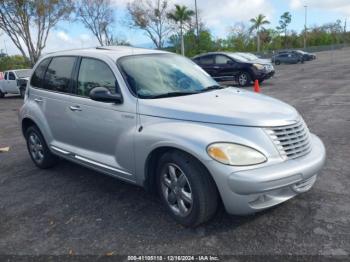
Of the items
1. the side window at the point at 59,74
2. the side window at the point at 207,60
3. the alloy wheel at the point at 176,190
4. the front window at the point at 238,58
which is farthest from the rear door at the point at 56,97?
the side window at the point at 207,60

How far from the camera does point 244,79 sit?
57.0 feet

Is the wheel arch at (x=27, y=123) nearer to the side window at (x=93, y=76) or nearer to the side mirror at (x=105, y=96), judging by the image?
the side window at (x=93, y=76)

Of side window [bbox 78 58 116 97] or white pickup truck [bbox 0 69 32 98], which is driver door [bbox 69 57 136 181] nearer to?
side window [bbox 78 58 116 97]

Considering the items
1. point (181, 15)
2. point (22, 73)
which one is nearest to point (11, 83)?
point (22, 73)

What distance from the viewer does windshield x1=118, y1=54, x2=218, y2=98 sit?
4129 millimetres

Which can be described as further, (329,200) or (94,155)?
(94,155)

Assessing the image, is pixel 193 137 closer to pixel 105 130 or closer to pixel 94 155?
pixel 105 130

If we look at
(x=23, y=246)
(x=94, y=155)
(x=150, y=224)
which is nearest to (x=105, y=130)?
(x=94, y=155)

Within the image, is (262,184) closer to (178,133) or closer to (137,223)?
(178,133)

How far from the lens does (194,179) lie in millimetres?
3373

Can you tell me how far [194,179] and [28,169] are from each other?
364cm

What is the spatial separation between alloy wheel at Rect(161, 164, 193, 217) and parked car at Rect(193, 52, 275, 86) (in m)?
14.2

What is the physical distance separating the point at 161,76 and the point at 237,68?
13746 millimetres

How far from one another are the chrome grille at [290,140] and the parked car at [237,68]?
13916 mm
